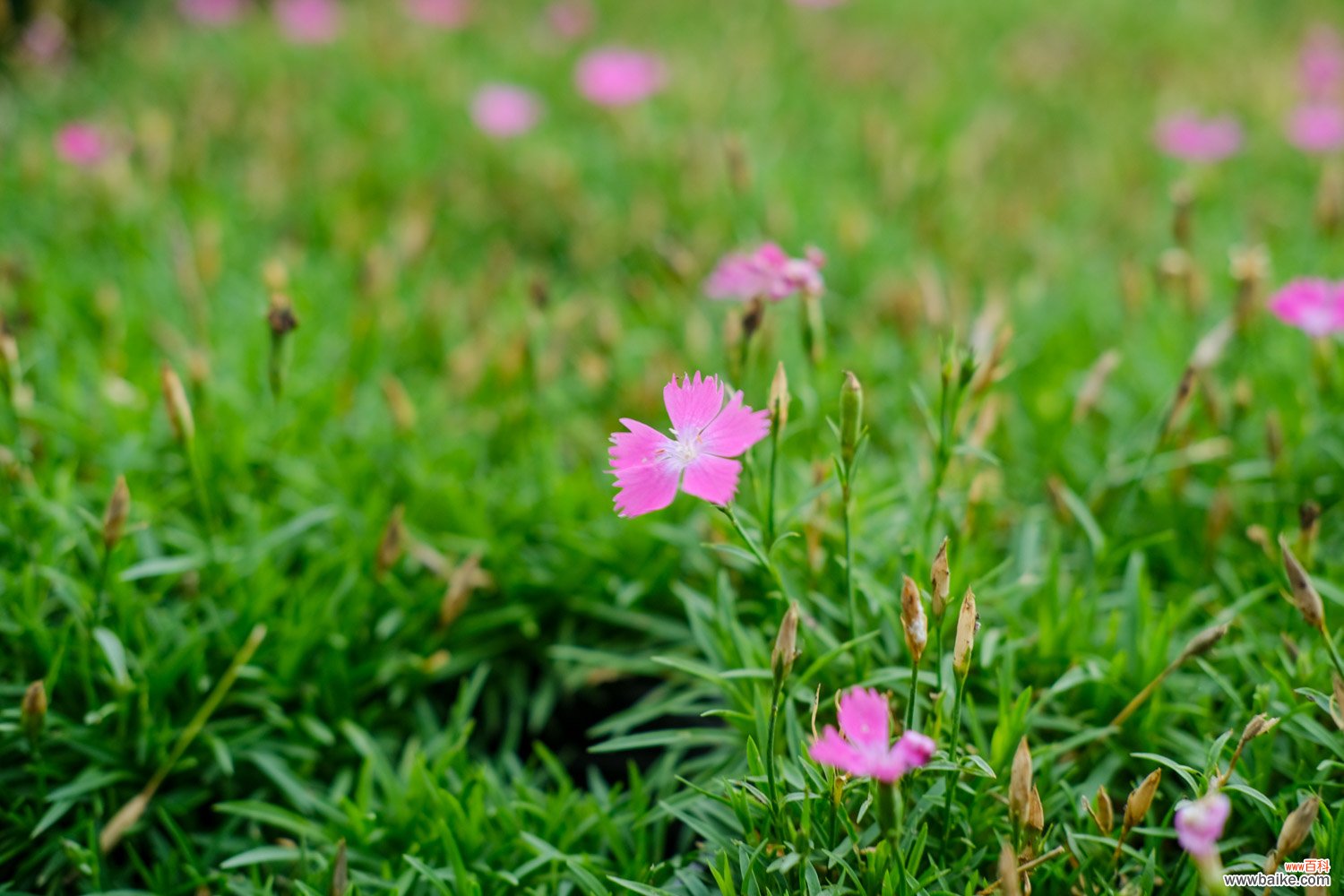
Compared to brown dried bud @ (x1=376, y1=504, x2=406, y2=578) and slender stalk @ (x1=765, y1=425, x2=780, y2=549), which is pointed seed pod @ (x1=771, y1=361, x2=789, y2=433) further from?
brown dried bud @ (x1=376, y1=504, x2=406, y2=578)

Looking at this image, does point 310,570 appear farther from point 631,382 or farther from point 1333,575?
point 1333,575

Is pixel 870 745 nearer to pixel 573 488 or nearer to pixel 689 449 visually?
pixel 689 449

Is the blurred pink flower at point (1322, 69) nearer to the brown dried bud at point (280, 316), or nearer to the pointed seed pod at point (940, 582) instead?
the pointed seed pod at point (940, 582)

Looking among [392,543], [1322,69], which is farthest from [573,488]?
[1322,69]

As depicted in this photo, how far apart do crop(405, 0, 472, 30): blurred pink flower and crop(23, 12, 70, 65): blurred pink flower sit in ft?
4.07

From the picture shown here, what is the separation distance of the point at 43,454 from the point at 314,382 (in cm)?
50

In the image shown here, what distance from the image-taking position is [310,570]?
167 centimetres

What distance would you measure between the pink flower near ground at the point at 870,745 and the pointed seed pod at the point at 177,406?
102 cm

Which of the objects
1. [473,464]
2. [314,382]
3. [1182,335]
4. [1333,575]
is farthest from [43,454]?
[1182,335]

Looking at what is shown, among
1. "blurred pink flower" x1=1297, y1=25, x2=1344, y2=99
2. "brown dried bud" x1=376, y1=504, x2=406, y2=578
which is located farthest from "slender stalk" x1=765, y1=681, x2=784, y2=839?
"blurred pink flower" x1=1297, y1=25, x2=1344, y2=99

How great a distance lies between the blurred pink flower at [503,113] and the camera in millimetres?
3176

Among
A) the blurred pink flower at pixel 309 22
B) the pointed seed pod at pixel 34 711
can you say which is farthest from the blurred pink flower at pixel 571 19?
the pointed seed pod at pixel 34 711

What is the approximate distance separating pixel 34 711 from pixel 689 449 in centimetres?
91

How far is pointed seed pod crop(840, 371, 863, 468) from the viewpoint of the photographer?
115cm
